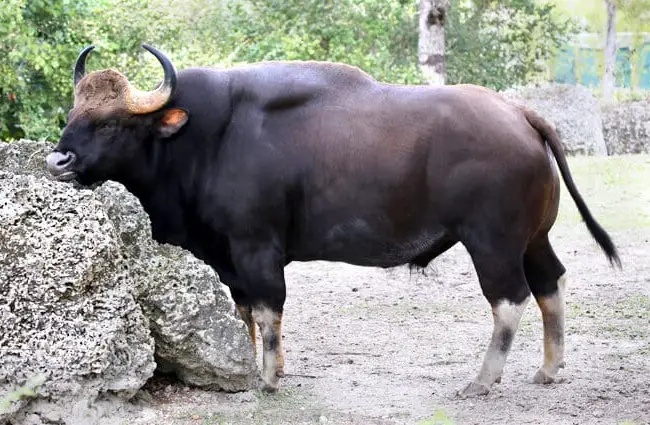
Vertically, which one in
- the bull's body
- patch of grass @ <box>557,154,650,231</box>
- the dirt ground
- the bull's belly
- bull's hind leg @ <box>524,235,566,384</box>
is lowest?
patch of grass @ <box>557,154,650,231</box>

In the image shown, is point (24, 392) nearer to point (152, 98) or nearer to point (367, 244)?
point (152, 98)

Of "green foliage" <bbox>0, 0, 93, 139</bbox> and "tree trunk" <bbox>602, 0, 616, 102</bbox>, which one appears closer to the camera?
"green foliage" <bbox>0, 0, 93, 139</bbox>

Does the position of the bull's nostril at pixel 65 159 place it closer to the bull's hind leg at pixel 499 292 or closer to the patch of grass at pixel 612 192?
the bull's hind leg at pixel 499 292

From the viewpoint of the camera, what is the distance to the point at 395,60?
20.3 meters

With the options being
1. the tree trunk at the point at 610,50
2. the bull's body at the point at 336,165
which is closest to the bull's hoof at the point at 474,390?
the bull's body at the point at 336,165

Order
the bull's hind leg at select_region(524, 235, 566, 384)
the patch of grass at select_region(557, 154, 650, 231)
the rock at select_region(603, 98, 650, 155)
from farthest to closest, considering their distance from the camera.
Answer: the rock at select_region(603, 98, 650, 155)
the patch of grass at select_region(557, 154, 650, 231)
the bull's hind leg at select_region(524, 235, 566, 384)

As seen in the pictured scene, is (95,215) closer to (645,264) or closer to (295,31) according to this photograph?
(645,264)

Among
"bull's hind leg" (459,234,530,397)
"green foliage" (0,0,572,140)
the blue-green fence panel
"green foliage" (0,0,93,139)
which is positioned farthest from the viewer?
the blue-green fence panel

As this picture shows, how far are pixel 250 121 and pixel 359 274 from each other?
12.9ft

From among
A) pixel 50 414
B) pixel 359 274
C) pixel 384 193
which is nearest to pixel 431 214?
pixel 384 193

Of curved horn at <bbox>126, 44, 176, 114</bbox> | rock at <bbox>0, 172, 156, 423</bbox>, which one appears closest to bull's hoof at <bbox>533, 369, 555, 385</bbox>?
rock at <bbox>0, 172, 156, 423</bbox>

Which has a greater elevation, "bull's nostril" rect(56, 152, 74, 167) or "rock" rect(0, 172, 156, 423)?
"bull's nostril" rect(56, 152, 74, 167)

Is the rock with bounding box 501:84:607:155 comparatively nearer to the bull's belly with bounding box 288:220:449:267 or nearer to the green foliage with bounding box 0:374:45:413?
the bull's belly with bounding box 288:220:449:267

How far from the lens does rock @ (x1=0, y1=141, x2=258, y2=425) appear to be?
5031 mm
